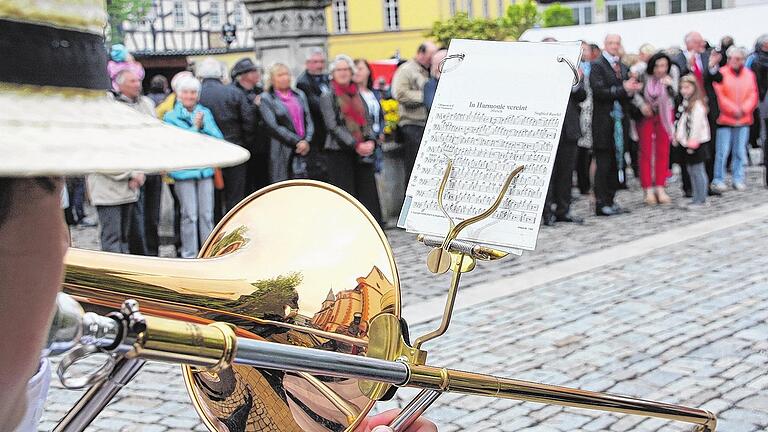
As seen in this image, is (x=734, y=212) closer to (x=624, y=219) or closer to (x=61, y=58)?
(x=624, y=219)

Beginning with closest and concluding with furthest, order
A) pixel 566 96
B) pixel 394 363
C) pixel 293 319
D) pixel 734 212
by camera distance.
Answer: pixel 394 363
pixel 293 319
pixel 566 96
pixel 734 212

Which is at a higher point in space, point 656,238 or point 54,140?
point 54,140

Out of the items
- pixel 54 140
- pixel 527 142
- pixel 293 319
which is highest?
pixel 54 140

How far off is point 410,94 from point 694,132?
3.01 metres

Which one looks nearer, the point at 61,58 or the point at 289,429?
the point at 61,58

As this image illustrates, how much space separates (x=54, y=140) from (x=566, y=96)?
4.56 feet

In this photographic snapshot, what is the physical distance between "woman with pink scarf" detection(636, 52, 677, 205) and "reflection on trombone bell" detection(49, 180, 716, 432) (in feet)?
27.2

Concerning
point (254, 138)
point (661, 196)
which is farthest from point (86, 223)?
point (661, 196)

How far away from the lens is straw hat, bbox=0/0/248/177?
957 mm

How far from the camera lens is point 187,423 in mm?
4137

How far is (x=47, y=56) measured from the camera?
102cm

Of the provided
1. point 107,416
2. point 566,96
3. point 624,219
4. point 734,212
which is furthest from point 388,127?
point 566,96

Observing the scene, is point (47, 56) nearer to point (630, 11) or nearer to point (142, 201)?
point (142, 201)

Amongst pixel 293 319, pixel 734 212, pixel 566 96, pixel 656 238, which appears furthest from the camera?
pixel 734 212
